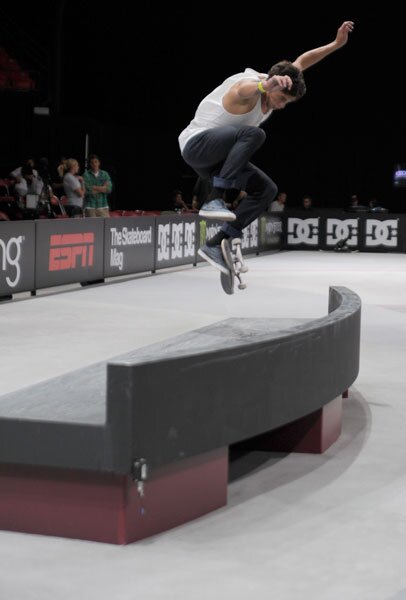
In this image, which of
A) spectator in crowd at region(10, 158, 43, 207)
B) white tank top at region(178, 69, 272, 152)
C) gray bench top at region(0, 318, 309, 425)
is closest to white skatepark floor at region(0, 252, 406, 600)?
gray bench top at region(0, 318, 309, 425)

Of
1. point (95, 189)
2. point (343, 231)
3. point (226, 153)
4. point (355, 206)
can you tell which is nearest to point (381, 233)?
point (343, 231)

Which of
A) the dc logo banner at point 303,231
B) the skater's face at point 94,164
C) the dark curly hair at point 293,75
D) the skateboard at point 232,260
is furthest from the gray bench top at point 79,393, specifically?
the dc logo banner at point 303,231

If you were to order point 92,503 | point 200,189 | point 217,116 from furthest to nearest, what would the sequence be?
point 200,189, point 217,116, point 92,503

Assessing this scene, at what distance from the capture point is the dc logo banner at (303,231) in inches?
1006

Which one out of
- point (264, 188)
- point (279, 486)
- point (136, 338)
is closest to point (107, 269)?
point (136, 338)

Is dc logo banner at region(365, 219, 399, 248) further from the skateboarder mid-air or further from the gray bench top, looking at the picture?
the gray bench top

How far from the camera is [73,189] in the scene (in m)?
17.0

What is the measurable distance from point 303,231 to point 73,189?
989 centimetres

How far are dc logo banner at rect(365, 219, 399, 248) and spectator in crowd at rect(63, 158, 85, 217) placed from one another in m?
10.3

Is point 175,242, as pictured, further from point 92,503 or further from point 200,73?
point 92,503

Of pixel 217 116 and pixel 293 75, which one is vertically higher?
pixel 293 75

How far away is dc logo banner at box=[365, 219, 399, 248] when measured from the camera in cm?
2522

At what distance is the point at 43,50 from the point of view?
2538cm

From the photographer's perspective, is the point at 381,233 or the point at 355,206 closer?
the point at 381,233
